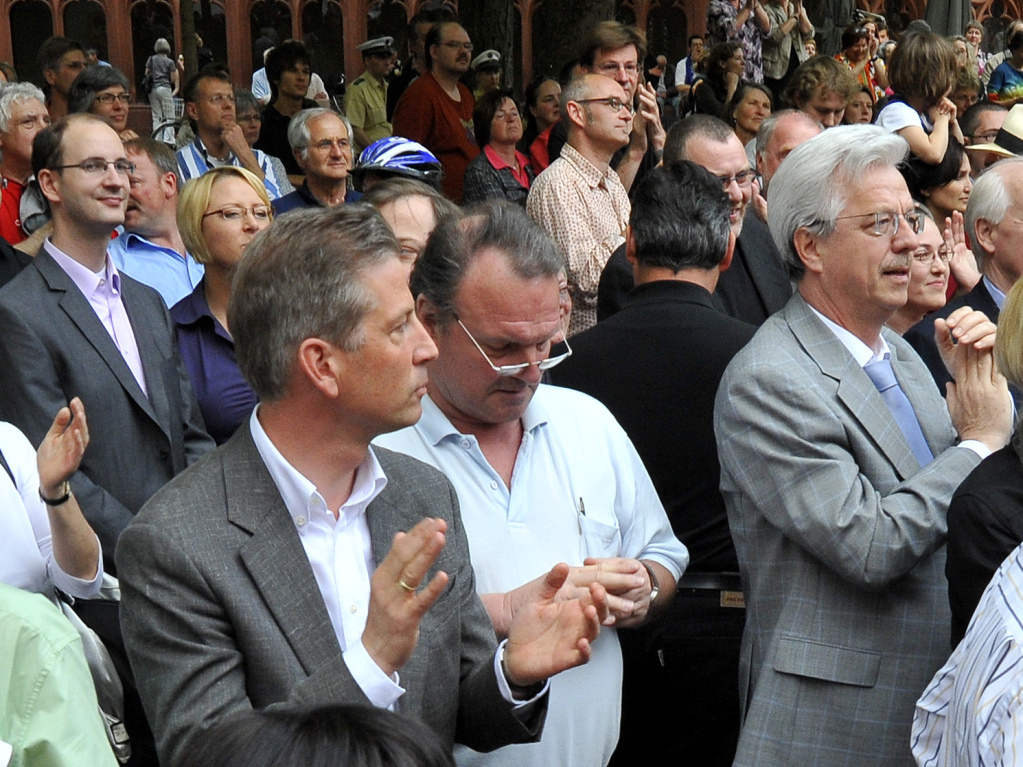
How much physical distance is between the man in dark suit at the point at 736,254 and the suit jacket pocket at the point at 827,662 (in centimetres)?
208

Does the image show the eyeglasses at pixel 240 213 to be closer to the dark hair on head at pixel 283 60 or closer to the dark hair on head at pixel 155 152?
the dark hair on head at pixel 155 152

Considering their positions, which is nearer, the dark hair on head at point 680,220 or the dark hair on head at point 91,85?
the dark hair on head at point 680,220

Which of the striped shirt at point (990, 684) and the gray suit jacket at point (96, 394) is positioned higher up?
the striped shirt at point (990, 684)

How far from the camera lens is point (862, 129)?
318cm

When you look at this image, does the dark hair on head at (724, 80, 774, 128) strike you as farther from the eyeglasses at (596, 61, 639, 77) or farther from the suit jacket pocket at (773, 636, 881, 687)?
the suit jacket pocket at (773, 636, 881, 687)

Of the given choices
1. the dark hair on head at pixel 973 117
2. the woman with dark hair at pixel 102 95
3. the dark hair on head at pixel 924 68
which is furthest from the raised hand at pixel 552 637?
the dark hair on head at pixel 973 117

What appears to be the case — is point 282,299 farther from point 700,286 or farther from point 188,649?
point 700,286

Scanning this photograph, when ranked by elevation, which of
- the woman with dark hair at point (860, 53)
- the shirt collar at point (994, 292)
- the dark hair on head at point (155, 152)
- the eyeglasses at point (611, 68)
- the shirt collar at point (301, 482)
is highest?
the shirt collar at point (301, 482)

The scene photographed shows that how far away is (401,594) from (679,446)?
66.9 inches

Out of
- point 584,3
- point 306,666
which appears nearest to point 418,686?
point 306,666

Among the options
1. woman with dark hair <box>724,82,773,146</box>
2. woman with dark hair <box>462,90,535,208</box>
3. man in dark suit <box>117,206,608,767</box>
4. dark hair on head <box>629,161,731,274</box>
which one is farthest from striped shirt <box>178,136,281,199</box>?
man in dark suit <box>117,206,608,767</box>

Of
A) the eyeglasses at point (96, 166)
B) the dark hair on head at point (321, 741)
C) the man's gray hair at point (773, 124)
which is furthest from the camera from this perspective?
the man's gray hair at point (773, 124)

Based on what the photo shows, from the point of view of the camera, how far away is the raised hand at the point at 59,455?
3113 mm

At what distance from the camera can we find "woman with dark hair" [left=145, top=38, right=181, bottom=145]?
12.1 m
